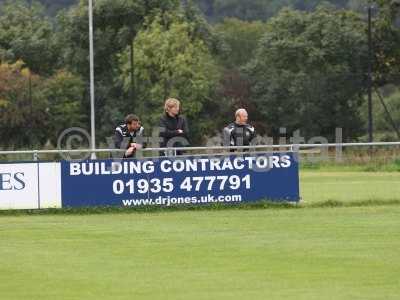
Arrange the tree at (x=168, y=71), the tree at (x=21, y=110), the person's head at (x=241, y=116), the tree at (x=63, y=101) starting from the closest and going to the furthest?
the person's head at (x=241, y=116) < the tree at (x=21, y=110) < the tree at (x=63, y=101) < the tree at (x=168, y=71)

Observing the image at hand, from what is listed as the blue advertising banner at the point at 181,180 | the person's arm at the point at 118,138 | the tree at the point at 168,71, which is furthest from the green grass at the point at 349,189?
the tree at the point at 168,71

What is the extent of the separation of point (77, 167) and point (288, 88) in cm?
4459

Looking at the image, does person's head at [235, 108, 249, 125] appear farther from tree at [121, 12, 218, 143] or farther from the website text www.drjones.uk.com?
tree at [121, 12, 218, 143]

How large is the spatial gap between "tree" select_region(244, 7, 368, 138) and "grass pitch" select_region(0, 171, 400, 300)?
138 feet

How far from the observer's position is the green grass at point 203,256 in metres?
12.2

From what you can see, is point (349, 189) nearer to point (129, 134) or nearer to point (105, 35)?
point (129, 134)

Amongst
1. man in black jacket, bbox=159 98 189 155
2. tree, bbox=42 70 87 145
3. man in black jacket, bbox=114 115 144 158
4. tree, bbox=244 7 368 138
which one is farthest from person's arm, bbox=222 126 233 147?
tree, bbox=244 7 368 138

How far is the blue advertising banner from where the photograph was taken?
21703 millimetres

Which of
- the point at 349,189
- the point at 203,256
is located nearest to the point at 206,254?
the point at 203,256

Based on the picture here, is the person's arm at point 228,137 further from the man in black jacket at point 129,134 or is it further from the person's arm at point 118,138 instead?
the person's arm at point 118,138

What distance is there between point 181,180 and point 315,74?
1724 inches

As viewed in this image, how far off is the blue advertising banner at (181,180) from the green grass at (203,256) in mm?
802

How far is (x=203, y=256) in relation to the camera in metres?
14.8

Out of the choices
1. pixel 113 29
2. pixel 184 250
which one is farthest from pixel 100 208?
Result: pixel 113 29
